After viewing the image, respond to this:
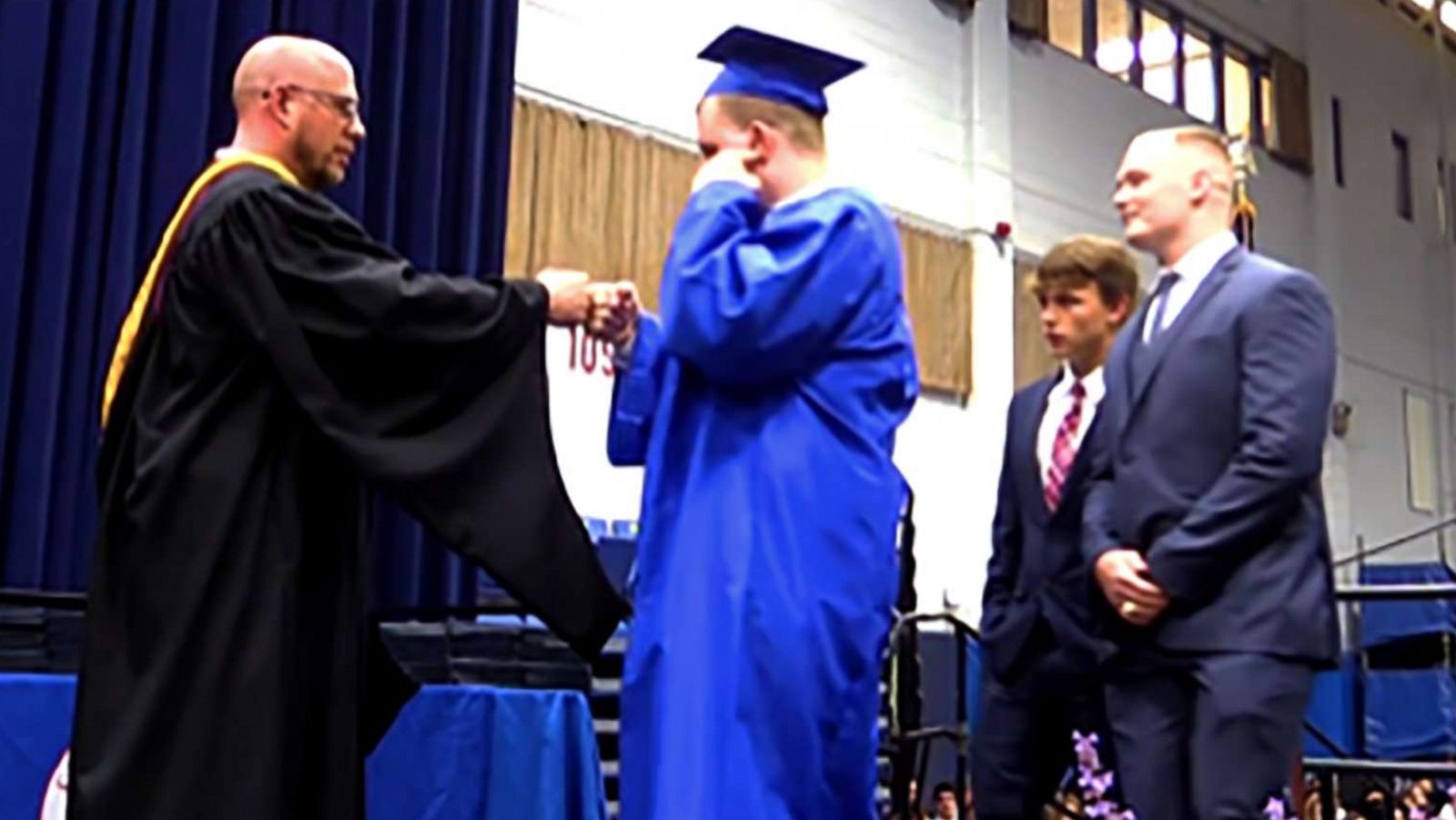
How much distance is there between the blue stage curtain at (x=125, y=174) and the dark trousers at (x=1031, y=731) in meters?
2.86

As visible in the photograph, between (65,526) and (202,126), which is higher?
(202,126)

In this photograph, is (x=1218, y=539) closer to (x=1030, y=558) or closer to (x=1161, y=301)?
(x=1161, y=301)

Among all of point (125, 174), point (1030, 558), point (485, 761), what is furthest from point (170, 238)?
point (125, 174)

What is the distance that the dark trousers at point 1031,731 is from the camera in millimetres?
2867

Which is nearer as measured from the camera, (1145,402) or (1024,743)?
(1145,402)

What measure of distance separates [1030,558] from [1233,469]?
62 centimetres

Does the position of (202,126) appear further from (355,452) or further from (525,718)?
(355,452)

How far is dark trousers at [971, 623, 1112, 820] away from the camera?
9.41ft

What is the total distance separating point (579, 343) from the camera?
8.97m

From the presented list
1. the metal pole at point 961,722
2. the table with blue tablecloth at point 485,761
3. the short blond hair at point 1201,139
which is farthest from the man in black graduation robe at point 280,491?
the metal pole at point 961,722

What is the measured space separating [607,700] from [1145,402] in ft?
10.6

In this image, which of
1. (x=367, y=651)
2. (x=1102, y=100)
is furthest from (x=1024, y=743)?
(x=1102, y=100)

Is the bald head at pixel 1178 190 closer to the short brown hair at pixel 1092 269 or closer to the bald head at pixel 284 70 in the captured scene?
the short brown hair at pixel 1092 269

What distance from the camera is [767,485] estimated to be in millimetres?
2248
